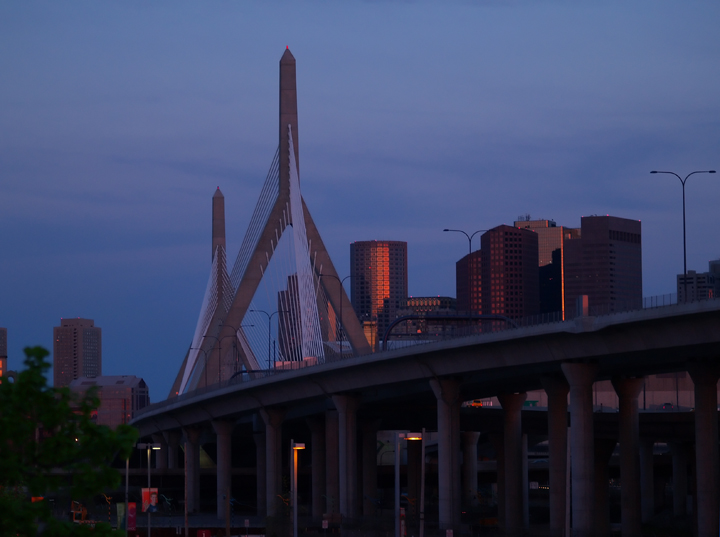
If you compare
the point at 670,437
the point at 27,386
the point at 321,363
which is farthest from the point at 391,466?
the point at 27,386

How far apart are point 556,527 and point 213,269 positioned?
6220cm

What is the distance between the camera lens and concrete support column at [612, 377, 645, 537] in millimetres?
60344

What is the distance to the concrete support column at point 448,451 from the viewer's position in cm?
6159

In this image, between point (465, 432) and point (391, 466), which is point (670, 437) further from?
point (391, 466)

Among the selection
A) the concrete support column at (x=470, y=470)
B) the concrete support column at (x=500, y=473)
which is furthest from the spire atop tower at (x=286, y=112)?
the concrete support column at (x=470, y=470)

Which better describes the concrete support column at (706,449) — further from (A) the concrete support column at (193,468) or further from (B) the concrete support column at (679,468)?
(A) the concrete support column at (193,468)

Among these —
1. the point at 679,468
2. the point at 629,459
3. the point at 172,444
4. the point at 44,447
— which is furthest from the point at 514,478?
the point at 172,444

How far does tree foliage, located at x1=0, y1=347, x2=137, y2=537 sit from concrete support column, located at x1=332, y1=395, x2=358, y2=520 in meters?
58.9

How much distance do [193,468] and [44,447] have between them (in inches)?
3615

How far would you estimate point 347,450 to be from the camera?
244ft

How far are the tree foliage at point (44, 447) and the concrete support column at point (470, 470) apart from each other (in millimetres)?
100350

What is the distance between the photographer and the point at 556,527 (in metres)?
56.9

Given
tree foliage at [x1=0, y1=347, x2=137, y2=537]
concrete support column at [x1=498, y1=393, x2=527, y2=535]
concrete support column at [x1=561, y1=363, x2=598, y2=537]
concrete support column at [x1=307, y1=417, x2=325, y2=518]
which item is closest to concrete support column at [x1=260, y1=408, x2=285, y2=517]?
concrete support column at [x1=307, y1=417, x2=325, y2=518]

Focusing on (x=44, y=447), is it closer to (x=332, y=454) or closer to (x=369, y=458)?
(x=332, y=454)
